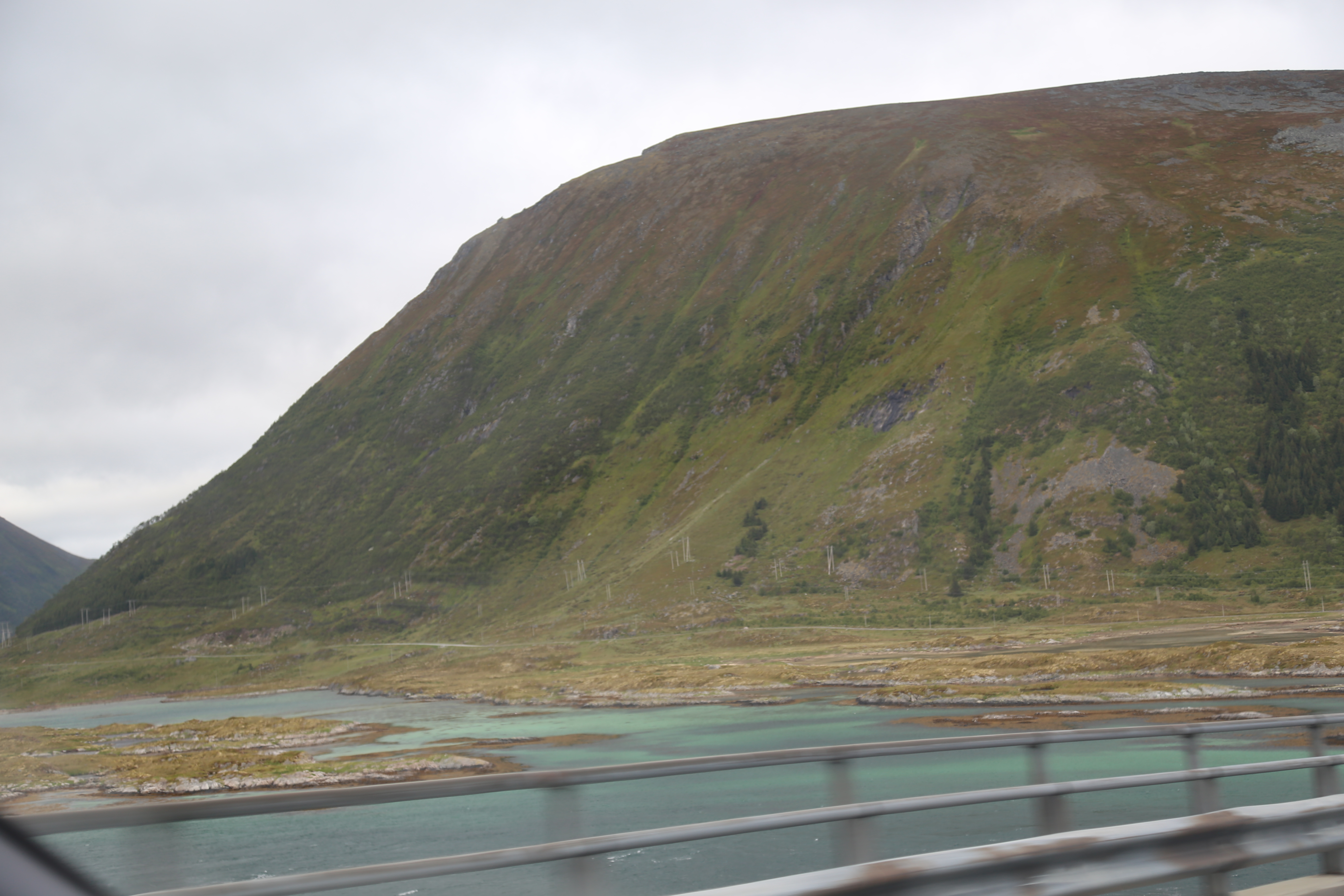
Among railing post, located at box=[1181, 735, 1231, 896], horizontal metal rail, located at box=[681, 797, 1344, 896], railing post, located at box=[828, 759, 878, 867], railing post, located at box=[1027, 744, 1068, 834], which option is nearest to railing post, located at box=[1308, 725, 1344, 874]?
horizontal metal rail, located at box=[681, 797, 1344, 896]

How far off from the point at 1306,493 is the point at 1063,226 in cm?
7624

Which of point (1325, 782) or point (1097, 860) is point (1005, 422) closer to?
point (1325, 782)

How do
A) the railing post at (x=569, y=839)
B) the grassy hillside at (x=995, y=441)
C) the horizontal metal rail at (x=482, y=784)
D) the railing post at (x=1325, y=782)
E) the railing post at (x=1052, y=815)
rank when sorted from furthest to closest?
1. the grassy hillside at (x=995, y=441)
2. the railing post at (x=1325, y=782)
3. the railing post at (x=1052, y=815)
4. the railing post at (x=569, y=839)
5. the horizontal metal rail at (x=482, y=784)

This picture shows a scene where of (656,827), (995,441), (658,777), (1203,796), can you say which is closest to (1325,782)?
(1203,796)

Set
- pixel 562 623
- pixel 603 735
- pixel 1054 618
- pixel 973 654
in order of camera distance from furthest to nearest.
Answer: pixel 562 623 < pixel 1054 618 < pixel 973 654 < pixel 603 735

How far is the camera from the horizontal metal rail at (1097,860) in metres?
5.09

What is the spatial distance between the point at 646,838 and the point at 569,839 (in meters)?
0.46

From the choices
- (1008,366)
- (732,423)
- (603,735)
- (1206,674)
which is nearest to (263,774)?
(603,735)

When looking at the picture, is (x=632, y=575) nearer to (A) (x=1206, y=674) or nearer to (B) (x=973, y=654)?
(B) (x=973, y=654)

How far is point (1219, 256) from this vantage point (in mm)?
145750

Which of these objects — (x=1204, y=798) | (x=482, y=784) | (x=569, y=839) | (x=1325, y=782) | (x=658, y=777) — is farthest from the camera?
(x=1325, y=782)

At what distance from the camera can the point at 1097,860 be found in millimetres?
6070

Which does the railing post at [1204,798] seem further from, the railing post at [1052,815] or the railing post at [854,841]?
the railing post at [854,841]

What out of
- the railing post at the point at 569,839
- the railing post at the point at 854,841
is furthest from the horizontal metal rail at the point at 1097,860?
the railing post at the point at 569,839
